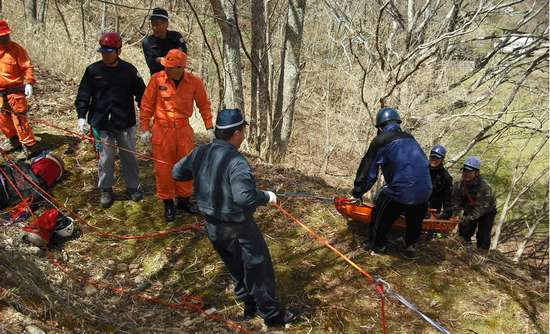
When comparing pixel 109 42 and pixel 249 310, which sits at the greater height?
pixel 109 42

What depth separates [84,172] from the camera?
6113mm

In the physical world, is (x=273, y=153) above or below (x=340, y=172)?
above

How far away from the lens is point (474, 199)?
6457mm

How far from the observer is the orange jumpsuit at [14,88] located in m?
5.61

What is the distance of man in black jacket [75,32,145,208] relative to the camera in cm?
485

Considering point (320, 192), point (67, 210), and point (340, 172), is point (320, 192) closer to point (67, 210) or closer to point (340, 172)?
point (67, 210)

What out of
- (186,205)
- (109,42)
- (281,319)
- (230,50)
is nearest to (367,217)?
(281,319)

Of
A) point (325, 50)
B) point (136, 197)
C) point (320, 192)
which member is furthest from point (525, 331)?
point (325, 50)

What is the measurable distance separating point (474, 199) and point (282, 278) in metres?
3.71

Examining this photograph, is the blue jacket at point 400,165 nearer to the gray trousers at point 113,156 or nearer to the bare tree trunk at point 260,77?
the gray trousers at point 113,156

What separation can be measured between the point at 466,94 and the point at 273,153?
3.92 meters

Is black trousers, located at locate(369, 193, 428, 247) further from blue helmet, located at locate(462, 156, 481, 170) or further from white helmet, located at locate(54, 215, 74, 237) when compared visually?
white helmet, located at locate(54, 215, 74, 237)

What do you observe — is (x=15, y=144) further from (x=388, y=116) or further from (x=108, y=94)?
(x=388, y=116)

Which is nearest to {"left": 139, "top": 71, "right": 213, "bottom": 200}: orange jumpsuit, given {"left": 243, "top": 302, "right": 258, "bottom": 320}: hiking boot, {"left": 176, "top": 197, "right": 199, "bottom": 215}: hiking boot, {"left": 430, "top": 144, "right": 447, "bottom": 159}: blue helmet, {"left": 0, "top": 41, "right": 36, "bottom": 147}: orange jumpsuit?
{"left": 176, "top": 197, "right": 199, "bottom": 215}: hiking boot
